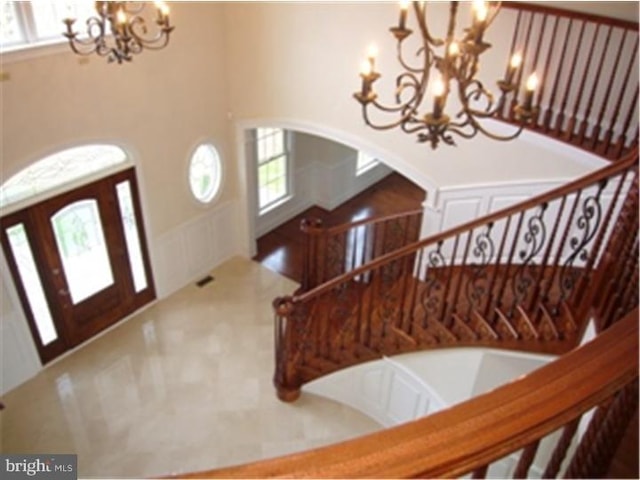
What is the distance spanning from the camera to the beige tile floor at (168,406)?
489cm

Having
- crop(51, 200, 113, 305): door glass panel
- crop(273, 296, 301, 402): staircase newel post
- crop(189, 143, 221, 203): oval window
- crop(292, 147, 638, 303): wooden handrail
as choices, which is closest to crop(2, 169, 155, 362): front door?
crop(51, 200, 113, 305): door glass panel

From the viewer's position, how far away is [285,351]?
16.1 ft

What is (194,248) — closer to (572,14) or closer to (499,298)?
(499,298)

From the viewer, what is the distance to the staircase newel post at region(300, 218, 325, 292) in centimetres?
578

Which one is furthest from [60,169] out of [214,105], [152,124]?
[214,105]

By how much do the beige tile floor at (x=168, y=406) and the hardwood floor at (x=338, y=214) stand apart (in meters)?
1.27

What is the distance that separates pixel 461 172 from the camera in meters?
5.34

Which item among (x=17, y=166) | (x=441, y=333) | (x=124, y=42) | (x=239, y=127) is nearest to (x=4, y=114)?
(x=17, y=166)

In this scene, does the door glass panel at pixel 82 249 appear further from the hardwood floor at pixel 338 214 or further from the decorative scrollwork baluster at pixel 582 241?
the decorative scrollwork baluster at pixel 582 241

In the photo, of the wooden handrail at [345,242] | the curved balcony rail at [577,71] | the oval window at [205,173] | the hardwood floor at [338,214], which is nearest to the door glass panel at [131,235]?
the oval window at [205,173]

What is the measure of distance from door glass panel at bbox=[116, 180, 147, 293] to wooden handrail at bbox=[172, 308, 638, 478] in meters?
5.32

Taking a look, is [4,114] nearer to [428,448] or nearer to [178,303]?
[178,303]

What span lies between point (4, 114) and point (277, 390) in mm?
3460

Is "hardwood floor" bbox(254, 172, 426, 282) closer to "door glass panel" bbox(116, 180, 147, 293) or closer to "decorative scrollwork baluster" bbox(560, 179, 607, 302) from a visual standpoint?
"door glass panel" bbox(116, 180, 147, 293)
